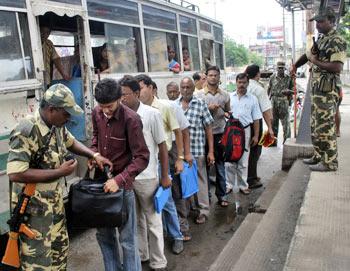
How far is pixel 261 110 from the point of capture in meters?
6.14

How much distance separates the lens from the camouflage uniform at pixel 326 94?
401cm

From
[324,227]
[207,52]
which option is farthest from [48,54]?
[207,52]

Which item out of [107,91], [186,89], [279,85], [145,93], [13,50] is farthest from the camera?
[279,85]

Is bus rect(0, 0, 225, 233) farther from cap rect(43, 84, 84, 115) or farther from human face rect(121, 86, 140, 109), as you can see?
cap rect(43, 84, 84, 115)

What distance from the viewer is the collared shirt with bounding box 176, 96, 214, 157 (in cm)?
470

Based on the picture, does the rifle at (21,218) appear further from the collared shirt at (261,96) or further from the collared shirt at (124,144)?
the collared shirt at (261,96)

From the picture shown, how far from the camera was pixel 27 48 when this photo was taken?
4.20 m

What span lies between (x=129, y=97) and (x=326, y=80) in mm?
2025

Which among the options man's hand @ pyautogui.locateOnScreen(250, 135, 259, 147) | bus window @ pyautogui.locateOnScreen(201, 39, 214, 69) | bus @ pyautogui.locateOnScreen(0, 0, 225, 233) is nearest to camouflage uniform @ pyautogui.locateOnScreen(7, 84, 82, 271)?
bus @ pyautogui.locateOnScreen(0, 0, 225, 233)

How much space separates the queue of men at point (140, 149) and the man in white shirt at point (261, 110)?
356 millimetres

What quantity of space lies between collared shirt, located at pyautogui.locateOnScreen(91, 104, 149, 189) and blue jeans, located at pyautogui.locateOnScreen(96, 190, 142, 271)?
0.22 m

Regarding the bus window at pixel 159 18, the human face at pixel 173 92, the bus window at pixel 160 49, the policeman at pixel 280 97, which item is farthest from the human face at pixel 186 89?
the policeman at pixel 280 97

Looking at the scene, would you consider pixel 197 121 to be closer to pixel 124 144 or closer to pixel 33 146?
pixel 124 144

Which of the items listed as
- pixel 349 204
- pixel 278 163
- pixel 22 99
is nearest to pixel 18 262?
pixel 22 99
